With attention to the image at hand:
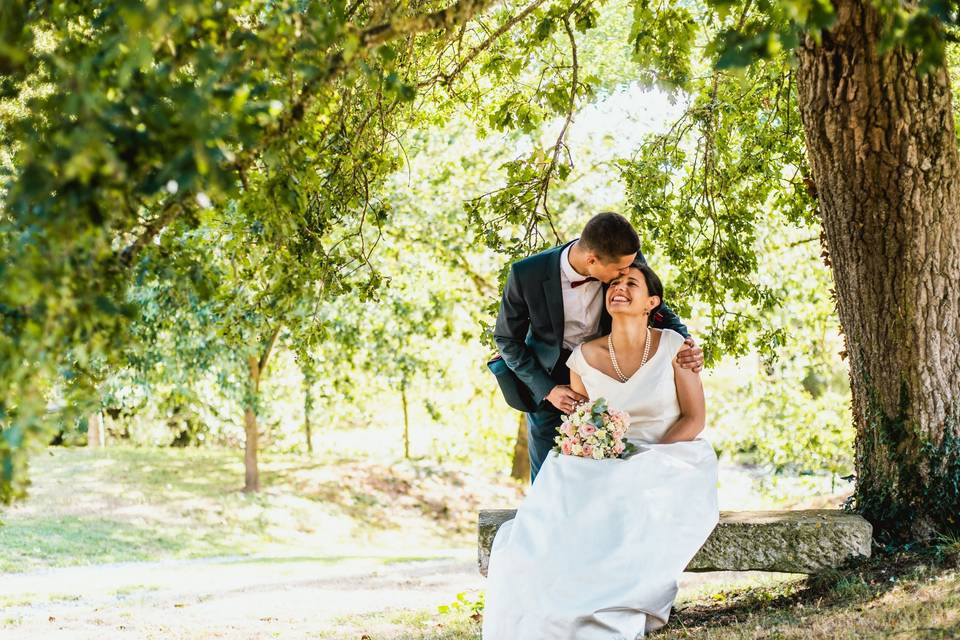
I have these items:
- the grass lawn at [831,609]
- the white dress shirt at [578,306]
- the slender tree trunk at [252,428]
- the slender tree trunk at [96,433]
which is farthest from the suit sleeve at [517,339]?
the slender tree trunk at [96,433]

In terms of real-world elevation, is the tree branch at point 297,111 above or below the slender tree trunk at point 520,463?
above

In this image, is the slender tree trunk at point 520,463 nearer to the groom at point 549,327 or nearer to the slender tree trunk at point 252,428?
the slender tree trunk at point 252,428

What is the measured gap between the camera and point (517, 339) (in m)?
5.75

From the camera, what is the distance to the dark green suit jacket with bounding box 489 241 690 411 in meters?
5.55

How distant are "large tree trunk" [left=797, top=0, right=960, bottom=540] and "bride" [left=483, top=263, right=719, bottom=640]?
1.07 meters

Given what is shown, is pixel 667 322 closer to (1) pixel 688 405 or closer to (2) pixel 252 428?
(1) pixel 688 405

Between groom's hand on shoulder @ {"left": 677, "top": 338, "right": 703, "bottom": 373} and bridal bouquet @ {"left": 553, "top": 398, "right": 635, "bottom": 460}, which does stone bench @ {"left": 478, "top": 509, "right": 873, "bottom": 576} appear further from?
groom's hand on shoulder @ {"left": 677, "top": 338, "right": 703, "bottom": 373}

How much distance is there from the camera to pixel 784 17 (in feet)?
14.6

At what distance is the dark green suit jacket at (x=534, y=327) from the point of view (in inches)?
218

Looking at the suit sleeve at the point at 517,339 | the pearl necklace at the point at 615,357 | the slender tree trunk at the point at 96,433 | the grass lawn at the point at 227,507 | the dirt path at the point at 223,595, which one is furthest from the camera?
the slender tree trunk at the point at 96,433

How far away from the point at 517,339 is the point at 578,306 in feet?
1.49

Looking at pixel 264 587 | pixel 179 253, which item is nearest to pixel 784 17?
pixel 179 253

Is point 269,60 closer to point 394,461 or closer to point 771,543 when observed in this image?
point 771,543

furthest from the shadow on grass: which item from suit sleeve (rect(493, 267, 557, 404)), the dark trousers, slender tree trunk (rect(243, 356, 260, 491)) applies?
suit sleeve (rect(493, 267, 557, 404))
